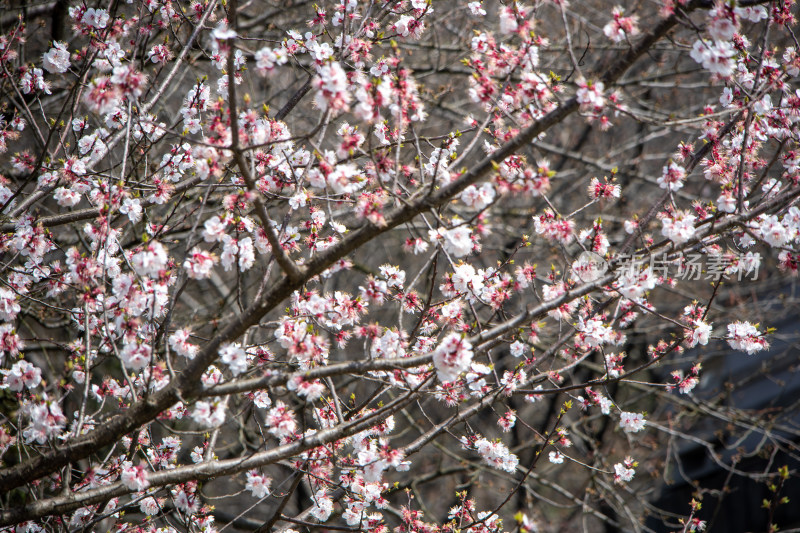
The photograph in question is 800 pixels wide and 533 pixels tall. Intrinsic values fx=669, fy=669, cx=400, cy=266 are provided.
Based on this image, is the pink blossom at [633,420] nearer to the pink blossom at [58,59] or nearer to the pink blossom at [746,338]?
the pink blossom at [746,338]

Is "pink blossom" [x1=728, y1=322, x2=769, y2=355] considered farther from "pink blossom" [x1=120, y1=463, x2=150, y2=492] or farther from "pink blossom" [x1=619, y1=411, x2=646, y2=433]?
"pink blossom" [x1=120, y1=463, x2=150, y2=492]

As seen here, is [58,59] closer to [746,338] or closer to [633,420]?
[633,420]

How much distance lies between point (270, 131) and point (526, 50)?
145 centimetres

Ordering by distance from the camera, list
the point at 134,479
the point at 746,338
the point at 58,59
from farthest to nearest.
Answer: the point at 58,59 < the point at 746,338 < the point at 134,479

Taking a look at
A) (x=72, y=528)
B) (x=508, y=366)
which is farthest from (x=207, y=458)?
(x=508, y=366)

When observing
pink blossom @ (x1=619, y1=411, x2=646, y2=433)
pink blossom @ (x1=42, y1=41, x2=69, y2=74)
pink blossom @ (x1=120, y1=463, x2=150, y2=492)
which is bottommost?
pink blossom @ (x1=120, y1=463, x2=150, y2=492)

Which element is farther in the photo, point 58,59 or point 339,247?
point 58,59

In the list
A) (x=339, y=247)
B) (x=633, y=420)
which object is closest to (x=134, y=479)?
(x=339, y=247)

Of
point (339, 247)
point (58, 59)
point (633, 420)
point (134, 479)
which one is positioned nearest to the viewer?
point (339, 247)

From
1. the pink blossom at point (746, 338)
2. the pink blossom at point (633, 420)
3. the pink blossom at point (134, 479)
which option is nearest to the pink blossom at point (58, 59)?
the pink blossom at point (134, 479)

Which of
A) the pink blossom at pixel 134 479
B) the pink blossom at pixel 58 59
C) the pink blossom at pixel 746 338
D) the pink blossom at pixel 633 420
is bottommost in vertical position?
the pink blossom at pixel 134 479

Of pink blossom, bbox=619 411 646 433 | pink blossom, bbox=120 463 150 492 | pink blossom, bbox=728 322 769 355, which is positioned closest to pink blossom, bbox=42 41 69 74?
pink blossom, bbox=120 463 150 492

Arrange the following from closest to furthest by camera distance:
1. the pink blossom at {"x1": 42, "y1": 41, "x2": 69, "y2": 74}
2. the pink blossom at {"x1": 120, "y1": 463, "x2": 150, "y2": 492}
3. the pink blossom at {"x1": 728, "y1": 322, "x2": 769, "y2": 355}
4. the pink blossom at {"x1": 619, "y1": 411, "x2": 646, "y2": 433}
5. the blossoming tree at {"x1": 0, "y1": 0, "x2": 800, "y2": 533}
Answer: the blossoming tree at {"x1": 0, "y1": 0, "x2": 800, "y2": 533} → the pink blossom at {"x1": 120, "y1": 463, "x2": 150, "y2": 492} → the pink blossom at {"x1": 728, "y1": 322, "x2": 769, "y2": 355} → the pink blossom at {"x1": 42, "y1": 41, "x2": 69, "y2": 74} → the pink blossom at {"x1": 619, "y1": 411, "x2": 646, "y2": 433}

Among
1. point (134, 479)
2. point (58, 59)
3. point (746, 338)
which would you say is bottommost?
point (134, 479)
